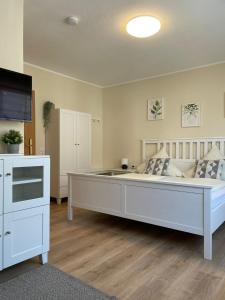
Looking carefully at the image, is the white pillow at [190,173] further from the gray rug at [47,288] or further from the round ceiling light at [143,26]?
the gray rug at [47,288]

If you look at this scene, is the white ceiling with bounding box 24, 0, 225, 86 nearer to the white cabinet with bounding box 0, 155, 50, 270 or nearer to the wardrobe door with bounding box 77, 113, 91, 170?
the wardrobe door with bounding box 77, 113, 91, 170

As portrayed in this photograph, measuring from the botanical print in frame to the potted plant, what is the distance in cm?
346

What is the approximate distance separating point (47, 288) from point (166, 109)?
4077 millimetres

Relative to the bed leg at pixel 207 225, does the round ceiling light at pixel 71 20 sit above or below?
above

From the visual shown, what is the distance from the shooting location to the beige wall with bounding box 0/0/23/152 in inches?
89.7

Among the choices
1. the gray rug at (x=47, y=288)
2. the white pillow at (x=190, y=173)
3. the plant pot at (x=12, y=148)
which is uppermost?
the plant pot at (x=12, y=148)

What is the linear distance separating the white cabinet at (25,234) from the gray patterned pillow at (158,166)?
96.3 inches

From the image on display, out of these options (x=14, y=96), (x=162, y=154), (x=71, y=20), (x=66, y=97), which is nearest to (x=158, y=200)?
(x=14, y=96)

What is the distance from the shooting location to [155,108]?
5148mm

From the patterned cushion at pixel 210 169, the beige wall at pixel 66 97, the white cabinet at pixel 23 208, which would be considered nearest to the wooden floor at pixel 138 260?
the white cabinet at pixel 23 208

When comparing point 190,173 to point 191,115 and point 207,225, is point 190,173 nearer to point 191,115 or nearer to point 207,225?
point 191,115

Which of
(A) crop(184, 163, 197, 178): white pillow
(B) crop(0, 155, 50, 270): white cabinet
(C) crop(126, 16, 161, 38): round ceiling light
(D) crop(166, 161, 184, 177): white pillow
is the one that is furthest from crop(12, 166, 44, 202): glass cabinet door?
(A) crop(184, 163, 197, 178): white pillow

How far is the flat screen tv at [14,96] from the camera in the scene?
218cm

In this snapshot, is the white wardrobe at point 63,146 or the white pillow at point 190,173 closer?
the white pillow at point 190,173
